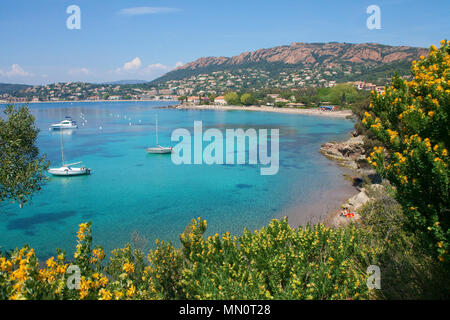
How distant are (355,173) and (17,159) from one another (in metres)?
29.1

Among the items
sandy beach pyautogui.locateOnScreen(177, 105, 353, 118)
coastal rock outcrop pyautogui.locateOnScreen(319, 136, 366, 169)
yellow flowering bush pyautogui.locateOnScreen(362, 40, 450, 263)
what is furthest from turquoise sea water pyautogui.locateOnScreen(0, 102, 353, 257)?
sandy beach pyautogui.locateOnScreen(177, 105, 353, 118)

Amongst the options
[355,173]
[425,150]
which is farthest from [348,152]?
[425,150]

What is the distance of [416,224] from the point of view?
5762 millimetres

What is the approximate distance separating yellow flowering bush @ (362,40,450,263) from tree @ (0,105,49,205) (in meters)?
12.3

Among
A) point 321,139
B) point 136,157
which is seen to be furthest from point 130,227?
point 321,139

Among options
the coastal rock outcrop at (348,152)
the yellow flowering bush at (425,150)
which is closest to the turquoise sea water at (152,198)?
the coastal rock outcrop at (348,152)

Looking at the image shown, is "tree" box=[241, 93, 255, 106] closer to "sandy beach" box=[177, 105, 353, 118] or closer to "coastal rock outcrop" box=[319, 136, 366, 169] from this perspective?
"sandy beach" box=[177, 105, 353, 118]

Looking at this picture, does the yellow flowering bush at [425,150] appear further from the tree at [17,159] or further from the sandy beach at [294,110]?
the sandy beach at [294,110]

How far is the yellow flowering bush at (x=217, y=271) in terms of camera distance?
191 inches

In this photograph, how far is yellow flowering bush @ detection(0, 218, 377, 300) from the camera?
4.86 meters

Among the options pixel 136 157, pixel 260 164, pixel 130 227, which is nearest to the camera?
pixel 130 227

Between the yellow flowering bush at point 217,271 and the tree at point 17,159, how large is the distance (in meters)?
4.53
